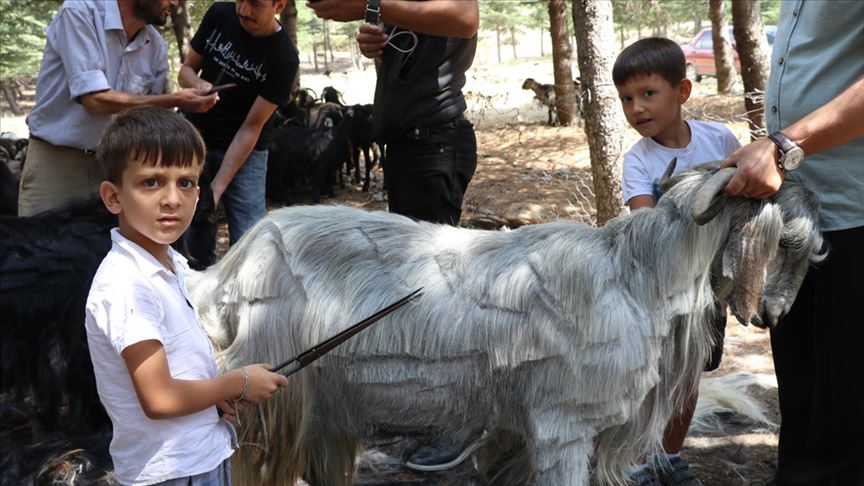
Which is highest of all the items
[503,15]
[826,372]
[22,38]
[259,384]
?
[503,15]

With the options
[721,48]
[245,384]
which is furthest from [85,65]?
[721,48]

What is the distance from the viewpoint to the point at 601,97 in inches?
211

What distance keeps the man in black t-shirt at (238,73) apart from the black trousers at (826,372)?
2.80m

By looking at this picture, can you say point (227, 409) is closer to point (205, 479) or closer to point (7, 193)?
point (205, 479)

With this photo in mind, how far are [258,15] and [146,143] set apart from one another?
92.1 inches

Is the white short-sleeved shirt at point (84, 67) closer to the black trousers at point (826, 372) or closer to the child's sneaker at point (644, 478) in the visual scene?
the child's sneaker at point (644, 478)

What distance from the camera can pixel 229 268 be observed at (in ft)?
9.18

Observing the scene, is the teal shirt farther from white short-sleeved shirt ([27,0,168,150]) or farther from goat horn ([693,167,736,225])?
white short-sleeved shirt ([27,0,168,150])

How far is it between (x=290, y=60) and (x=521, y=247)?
2254 mm

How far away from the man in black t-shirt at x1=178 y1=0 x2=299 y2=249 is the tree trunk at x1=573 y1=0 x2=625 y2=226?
211 cm

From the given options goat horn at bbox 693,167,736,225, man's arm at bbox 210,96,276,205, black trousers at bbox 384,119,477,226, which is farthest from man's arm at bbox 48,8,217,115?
goat horn at bbox 693,167,736,225

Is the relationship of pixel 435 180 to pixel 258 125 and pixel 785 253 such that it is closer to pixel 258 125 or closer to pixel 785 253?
pixel 258 125

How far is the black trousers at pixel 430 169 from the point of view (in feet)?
11.7

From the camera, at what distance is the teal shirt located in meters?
2.47
